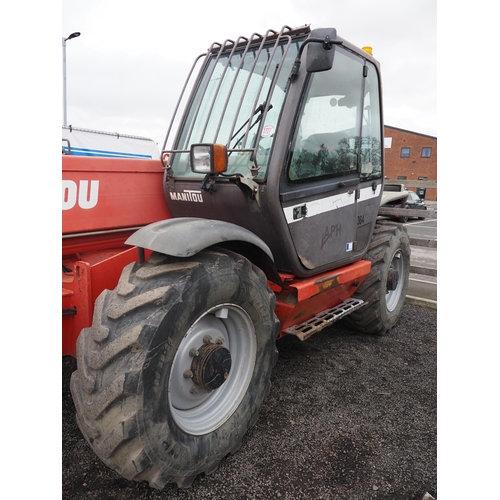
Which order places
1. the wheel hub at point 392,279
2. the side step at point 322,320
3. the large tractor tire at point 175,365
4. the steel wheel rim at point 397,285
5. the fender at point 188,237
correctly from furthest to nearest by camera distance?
the steel wheel rim at point 397,285, the wheel hub at point 392,279, the side step at point 322,320, the fender at point 188,237, the large tractor tire at point 175,365

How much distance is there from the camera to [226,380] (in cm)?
259

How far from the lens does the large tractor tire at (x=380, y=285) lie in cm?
420

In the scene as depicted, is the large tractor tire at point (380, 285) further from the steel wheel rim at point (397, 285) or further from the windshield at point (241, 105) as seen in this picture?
the windshield at point (241, 105)

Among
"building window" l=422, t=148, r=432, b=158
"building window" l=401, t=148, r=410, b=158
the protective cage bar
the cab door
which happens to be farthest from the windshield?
"building window" l=401, t=148, r=410, b=158

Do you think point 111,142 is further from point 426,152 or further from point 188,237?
point 426,152

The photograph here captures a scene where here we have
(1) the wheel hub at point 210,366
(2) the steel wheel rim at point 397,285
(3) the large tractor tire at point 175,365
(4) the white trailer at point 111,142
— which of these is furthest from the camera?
(4) the white trailer at point 111,142

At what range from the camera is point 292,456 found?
2.56m

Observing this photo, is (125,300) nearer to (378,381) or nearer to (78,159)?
(78,159)

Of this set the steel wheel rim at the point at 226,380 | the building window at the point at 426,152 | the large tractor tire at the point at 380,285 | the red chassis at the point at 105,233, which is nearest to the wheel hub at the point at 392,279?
the large tractor tire at the point at 380,285

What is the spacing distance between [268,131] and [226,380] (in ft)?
5.29

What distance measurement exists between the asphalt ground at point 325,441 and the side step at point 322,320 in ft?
1.58

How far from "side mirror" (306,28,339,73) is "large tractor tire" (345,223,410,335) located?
2.15 meters

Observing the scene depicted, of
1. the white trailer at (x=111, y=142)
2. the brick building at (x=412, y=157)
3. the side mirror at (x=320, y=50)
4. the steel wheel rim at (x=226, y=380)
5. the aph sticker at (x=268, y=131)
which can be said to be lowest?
the steel wheel rim at (x=226, y=380)

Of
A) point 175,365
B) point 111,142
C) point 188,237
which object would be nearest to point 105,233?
point 188,237
